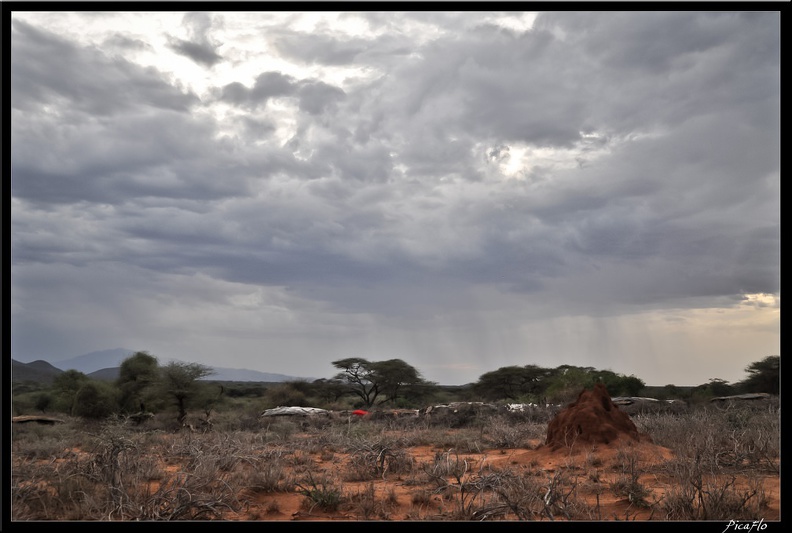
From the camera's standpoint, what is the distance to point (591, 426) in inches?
412

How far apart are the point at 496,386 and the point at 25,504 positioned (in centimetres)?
3611

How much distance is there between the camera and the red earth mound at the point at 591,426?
10.3 meters

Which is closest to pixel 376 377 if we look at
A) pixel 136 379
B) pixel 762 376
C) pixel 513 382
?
pixel 513 382

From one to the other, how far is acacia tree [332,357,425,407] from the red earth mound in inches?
1221

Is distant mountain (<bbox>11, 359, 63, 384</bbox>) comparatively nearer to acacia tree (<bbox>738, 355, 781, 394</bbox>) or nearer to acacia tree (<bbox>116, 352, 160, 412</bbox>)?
acacia tree (<bbox>116, 352, 160, 412</bbox>)

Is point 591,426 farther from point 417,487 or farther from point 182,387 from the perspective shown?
point 182,387

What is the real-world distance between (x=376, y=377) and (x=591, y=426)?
3245cm

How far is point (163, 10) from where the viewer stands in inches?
222

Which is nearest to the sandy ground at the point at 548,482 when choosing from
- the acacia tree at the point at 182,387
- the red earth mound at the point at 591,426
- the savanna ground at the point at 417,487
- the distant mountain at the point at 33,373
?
the savanna ground at the point at 417,487

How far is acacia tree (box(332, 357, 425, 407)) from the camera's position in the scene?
4175cm

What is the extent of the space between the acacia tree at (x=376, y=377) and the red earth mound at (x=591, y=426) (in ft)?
102

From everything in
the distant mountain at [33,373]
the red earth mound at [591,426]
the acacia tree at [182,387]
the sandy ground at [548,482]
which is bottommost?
the sandy ground at [548,482]
